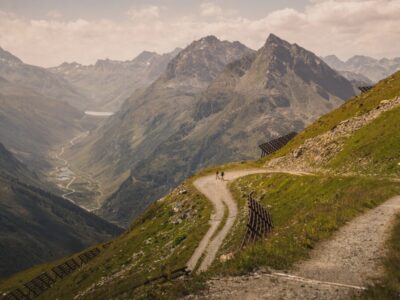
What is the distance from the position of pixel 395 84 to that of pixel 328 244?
68.4 meters

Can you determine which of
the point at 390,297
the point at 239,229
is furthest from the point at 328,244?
the point at 239,229

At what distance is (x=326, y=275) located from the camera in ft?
85.5

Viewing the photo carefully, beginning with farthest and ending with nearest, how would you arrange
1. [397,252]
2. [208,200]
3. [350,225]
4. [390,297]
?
1. [208,200]
2. [350,225]
3. [397,252]
4. [390,297]

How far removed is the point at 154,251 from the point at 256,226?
20.1 m

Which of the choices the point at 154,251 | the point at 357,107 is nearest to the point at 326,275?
the point at 154,251

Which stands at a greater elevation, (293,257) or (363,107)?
(363,107)

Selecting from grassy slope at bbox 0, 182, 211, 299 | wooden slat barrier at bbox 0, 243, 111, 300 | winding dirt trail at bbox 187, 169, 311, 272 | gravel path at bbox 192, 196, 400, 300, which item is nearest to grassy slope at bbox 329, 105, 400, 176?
winding dirt trail at bbox 187, 169, 311, 272

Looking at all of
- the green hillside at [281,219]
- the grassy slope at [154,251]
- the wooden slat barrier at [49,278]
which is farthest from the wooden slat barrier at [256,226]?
the wooden slat barrier at [49,278]

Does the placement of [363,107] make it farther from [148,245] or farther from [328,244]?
[328,244]

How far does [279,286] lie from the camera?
24.7 meters

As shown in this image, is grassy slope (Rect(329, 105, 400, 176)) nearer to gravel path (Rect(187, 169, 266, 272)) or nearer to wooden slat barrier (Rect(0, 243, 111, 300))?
gravel path (Rect(187, 169, 266, 272))

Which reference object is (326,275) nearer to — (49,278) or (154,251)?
(154,251)

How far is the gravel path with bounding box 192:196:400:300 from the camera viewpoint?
23.7 metres

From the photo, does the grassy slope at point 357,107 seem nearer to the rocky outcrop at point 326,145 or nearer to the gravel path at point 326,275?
the rocky outcrop at point 326,145
